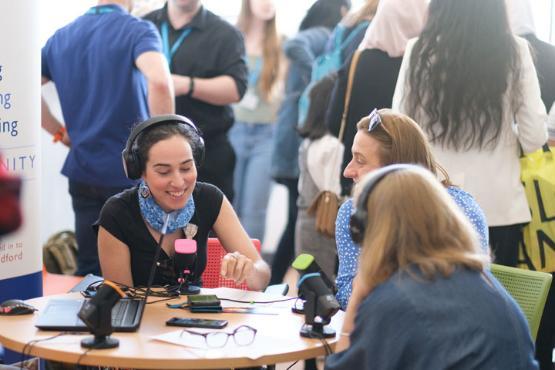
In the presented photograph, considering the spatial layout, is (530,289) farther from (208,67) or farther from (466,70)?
(208,67)

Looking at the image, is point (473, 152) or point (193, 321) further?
point (473, 152)

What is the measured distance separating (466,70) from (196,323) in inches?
54.5

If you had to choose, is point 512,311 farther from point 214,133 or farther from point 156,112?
point 214,133

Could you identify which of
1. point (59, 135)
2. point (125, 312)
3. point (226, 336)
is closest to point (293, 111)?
point (59, 135)

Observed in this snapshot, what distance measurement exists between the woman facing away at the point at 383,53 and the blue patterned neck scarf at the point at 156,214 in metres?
0.91

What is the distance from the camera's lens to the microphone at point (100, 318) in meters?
2.03

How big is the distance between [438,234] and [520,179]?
1.46m

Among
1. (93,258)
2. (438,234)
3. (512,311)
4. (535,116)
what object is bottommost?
(93,258)

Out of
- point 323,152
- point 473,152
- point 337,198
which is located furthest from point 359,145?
→ point 323,152

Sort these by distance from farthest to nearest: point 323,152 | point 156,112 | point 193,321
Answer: point 323,152, point 156,112, point 193,321

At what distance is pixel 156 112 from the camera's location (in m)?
→ 3.61

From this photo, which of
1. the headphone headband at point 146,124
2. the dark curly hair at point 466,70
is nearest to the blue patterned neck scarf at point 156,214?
the headphone headband at point 146,124

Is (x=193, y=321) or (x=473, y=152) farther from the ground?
(x=473, y=152)

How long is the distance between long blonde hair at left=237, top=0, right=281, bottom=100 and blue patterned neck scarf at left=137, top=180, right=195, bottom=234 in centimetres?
260
